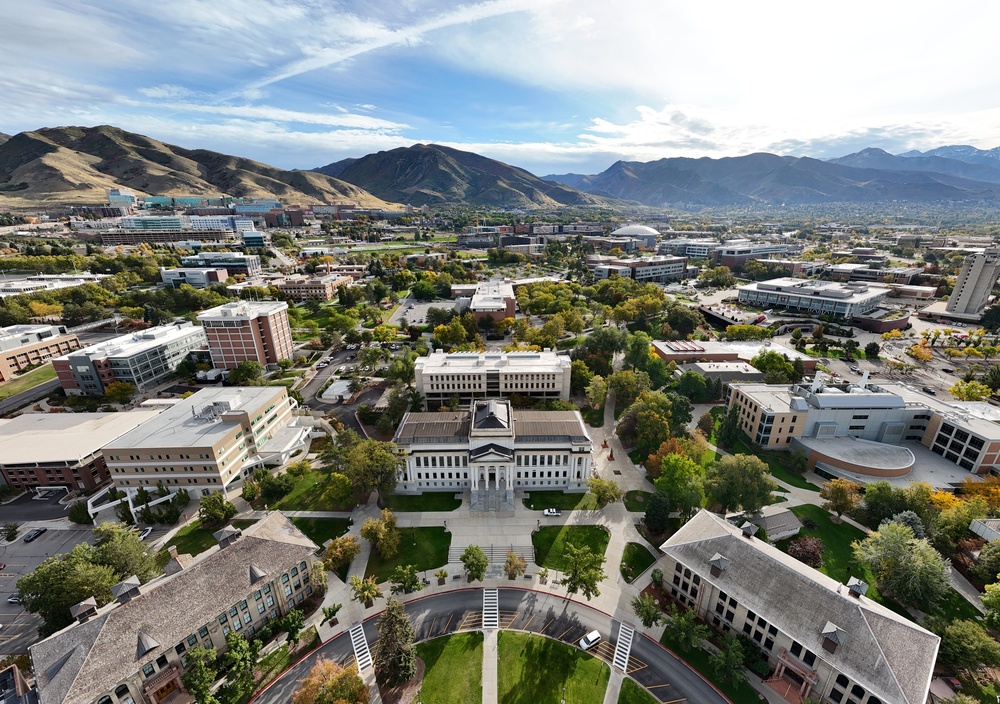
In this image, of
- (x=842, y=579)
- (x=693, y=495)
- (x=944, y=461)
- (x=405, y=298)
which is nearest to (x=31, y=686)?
(x=693, y=495)

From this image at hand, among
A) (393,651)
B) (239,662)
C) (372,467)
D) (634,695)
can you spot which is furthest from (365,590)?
(634,695)

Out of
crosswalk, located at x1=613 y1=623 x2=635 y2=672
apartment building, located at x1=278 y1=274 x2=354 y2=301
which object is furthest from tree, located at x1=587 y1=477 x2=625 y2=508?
apartment building, located at x1=278 y1=274 x2=354 y2=301

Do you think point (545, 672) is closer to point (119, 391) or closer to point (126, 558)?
point (126, 558)

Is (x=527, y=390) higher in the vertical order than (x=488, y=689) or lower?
higher

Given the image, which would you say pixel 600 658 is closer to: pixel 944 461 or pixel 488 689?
pixel 488 689

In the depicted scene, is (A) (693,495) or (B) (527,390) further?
(B) (527,390)
